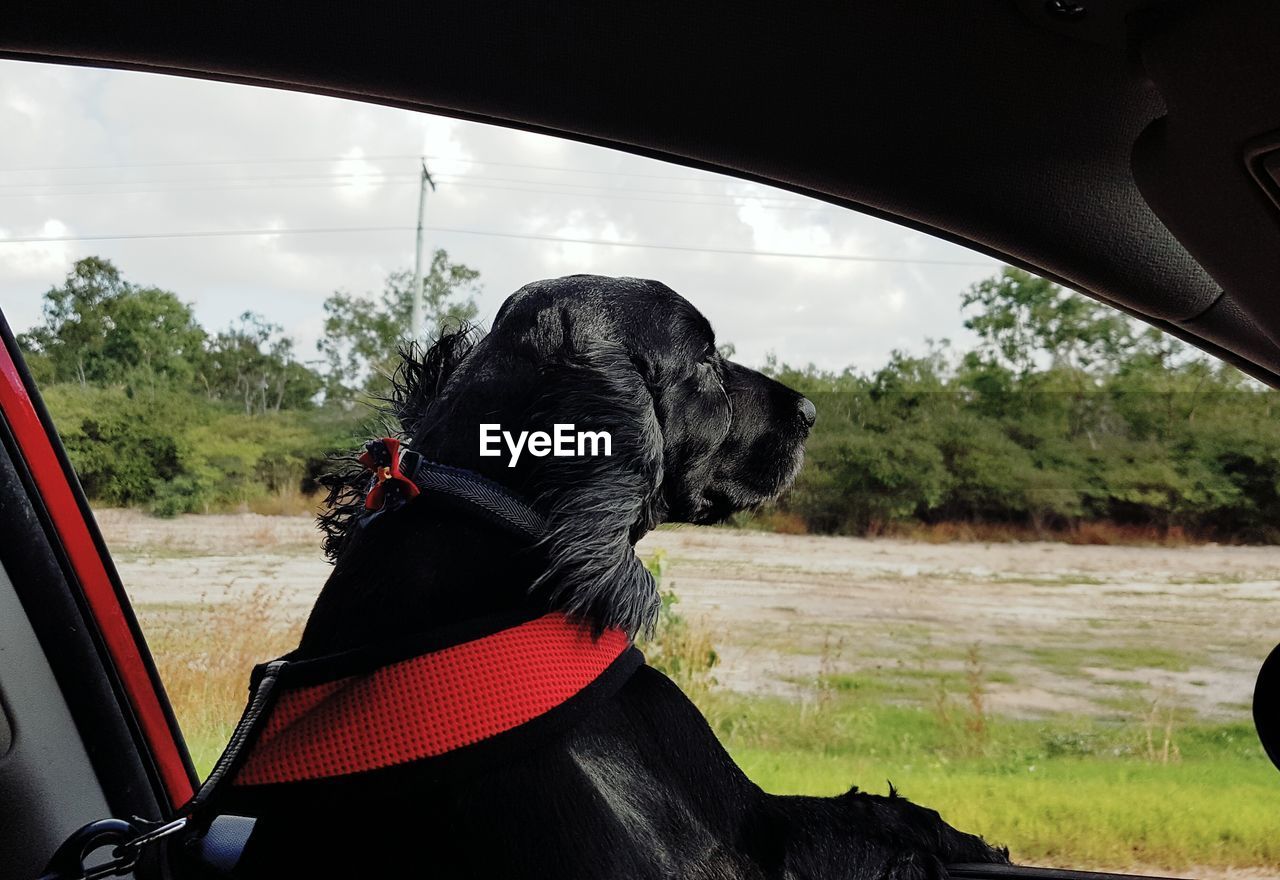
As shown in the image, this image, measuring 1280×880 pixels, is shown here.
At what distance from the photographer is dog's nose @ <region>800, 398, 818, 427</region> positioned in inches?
56.9

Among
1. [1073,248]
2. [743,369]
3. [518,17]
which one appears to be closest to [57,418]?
[518,17]

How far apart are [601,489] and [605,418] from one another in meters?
0.08

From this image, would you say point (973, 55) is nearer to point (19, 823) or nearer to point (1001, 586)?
point (19, 823)

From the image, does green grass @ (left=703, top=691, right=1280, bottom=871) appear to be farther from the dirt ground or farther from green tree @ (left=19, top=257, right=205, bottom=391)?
green tree @ (left=19, top=257, right=205, bottom=391)

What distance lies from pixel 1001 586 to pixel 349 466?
1860 millimetres

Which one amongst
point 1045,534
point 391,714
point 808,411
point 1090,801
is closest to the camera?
point 391,714

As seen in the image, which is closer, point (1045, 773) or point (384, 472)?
point (384, 472)

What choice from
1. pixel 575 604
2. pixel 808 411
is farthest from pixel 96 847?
pixel 808 411

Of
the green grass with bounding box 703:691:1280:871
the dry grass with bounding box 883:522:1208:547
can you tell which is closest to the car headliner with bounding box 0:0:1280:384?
the green grass with bounding box 703:691:1280:871

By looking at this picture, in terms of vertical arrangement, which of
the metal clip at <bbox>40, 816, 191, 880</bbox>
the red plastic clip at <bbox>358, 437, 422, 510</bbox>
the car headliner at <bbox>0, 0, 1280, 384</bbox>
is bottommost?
the metal clip at <bbox>40, 816, 191, 880</bbox>

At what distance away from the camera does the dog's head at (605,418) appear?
3.50 ft

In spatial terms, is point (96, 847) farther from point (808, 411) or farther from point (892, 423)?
point (892, 423)

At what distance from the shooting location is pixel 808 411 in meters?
1.45

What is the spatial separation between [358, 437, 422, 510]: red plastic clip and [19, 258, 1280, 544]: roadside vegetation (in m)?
0.42
